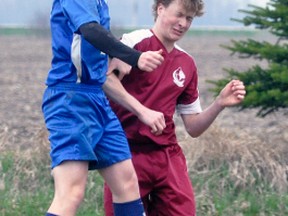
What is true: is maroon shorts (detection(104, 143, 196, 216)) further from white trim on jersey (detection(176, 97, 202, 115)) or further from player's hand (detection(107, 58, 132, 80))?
player's hand (detection(107, 58, 132, 80))

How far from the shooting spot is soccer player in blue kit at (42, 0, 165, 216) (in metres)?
4.97

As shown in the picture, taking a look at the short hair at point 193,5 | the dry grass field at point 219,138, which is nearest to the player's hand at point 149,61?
the short hair at point 193,5

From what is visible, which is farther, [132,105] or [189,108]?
[189,108]

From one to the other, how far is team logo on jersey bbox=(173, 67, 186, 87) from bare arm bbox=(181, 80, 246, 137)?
0.22m

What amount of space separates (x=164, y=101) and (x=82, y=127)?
71cm

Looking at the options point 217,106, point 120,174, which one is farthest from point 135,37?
point 120,174

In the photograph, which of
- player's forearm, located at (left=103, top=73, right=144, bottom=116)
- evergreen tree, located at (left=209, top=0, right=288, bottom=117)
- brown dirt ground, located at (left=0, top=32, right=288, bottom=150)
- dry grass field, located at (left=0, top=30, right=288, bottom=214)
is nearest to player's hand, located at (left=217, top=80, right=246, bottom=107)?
player's forearm, located at (left=103, top=73, right=144, bottom=116)

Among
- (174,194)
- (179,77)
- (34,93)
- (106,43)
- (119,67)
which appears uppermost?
(106,43)

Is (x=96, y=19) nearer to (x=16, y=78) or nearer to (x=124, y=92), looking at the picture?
(x=124, y=92)

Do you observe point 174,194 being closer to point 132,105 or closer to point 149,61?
point 132,105

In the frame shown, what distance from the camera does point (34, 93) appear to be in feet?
55.5

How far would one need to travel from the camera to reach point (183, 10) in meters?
5.52

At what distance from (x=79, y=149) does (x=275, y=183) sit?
10.7 feet

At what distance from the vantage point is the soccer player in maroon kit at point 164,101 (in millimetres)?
5543
